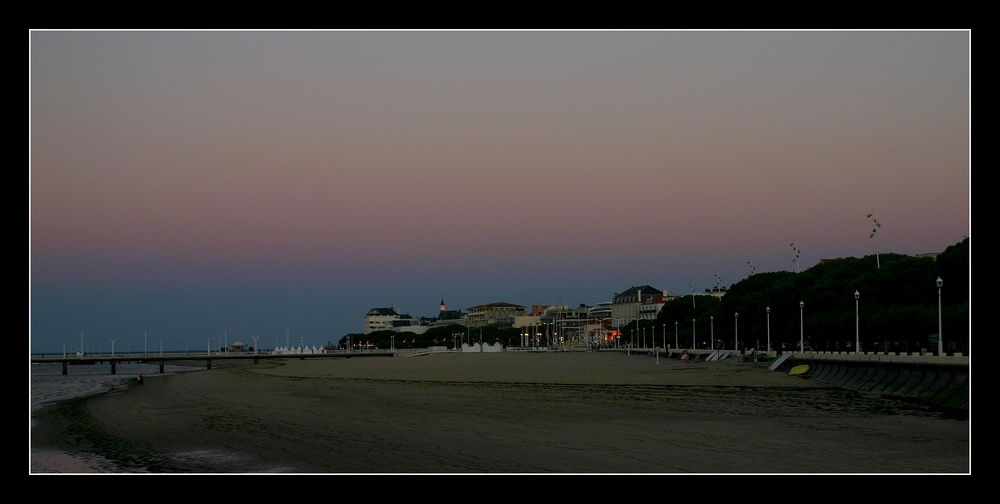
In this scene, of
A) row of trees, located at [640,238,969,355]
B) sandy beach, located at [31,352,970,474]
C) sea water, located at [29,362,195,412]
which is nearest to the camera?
sandy beach, located at [31,352,970,474]

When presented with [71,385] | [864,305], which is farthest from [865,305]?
[71,385]

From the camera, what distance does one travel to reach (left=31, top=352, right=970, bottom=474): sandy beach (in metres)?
20.3

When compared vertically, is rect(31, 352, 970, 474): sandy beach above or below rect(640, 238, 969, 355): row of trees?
below

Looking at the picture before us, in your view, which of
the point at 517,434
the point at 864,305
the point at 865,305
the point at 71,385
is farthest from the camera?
the point at 71,385

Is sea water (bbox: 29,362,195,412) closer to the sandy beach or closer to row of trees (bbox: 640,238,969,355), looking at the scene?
the sandy beach

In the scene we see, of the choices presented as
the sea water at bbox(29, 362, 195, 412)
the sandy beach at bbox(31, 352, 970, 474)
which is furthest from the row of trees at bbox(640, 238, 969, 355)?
the sea water at bbox(29, 362, 195, 412)

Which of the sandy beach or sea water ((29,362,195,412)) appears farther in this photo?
sea water ((29,362,195,412))

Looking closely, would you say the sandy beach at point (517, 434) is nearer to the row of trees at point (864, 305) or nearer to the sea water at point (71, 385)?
the sea water at point (71, 385)

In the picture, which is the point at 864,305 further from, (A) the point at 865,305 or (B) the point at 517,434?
(B) the point at 517,434

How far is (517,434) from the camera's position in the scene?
25219 mm
